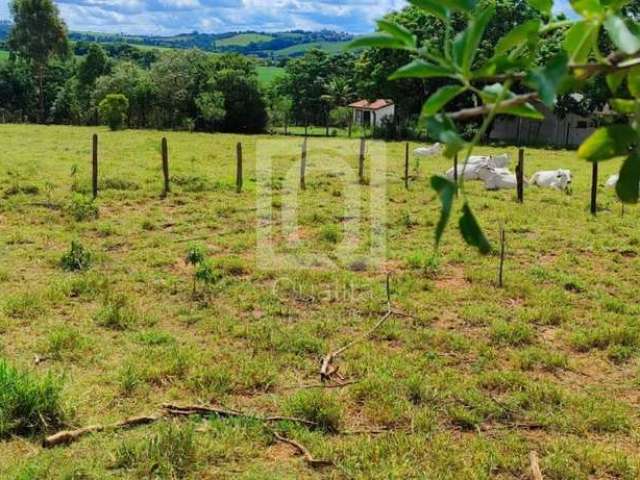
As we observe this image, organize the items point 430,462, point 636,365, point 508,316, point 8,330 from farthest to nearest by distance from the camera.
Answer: point 508,316 → point 8,330 → point 636,365 → point 430,462

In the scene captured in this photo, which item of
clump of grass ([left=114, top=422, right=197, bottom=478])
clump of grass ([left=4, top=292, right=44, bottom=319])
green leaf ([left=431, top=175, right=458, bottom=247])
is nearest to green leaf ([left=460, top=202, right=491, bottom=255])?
green leaf ([left=431, top=175, right=458, bottom=247])

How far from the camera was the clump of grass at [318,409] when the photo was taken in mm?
2945

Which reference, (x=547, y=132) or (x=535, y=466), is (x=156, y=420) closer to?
(x=535, y=466)

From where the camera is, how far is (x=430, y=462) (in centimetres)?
262

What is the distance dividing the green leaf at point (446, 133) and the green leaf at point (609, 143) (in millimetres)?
95

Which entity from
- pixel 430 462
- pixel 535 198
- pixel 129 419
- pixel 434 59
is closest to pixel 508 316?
pixel 430 462

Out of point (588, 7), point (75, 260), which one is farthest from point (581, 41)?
point (75, 260)

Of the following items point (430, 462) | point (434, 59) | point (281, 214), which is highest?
Result: point (434, 59)

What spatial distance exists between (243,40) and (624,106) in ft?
473

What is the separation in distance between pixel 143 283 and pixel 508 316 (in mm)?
2762

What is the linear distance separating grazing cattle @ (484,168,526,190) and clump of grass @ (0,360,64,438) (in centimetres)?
812

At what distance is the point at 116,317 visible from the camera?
4121 mm

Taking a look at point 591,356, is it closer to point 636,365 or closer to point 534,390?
point 636,365

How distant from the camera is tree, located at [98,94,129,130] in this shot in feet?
74.6
